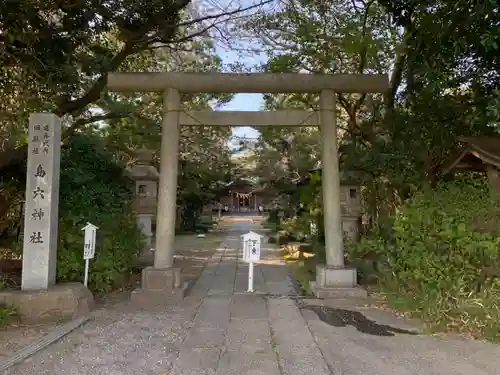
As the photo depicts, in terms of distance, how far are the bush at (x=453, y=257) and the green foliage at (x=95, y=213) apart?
5143 mm

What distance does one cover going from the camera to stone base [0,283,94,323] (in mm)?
5785

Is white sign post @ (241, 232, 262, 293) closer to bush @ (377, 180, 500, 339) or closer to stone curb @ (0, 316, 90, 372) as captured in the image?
bush @ (377, 180, 500, 339)

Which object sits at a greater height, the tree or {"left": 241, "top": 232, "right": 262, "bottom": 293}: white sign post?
the tree

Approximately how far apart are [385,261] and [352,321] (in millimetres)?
2204

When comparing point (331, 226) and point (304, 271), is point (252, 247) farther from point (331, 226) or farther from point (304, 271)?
point (304, 271)

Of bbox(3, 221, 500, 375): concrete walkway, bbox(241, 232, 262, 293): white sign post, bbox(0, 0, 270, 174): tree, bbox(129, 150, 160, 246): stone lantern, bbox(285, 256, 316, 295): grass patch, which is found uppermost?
bbox(0, 0, 270, 174): tree

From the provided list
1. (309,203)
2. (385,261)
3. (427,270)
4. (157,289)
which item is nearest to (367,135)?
(309,203)

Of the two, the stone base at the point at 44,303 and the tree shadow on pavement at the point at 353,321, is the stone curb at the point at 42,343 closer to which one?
the stone base at the point at 44,303

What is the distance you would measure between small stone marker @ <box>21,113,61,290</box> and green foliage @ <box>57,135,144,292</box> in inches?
42.9

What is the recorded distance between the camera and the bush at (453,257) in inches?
212

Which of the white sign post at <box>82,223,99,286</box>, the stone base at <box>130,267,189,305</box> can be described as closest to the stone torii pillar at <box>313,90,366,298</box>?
the stone base at <box>130,267,189,305</box>

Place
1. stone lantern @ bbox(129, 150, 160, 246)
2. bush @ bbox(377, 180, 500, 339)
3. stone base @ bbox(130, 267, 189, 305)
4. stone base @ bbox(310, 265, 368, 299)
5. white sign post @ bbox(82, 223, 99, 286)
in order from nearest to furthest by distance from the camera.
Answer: bush @ bbox(377, 180, 500, 339) < white sign post @ bbox(82, 223, 99, 286) < stone base @ bbox(130, 267, 189, 305) < stone base @ bbox(310, 265, 368, 299) < stone lantern @ bbox(129, 150, 160, 246)

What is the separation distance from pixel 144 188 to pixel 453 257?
27.2 feet

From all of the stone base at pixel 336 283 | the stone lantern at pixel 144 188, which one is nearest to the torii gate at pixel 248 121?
the stone base at pixel 336 283
